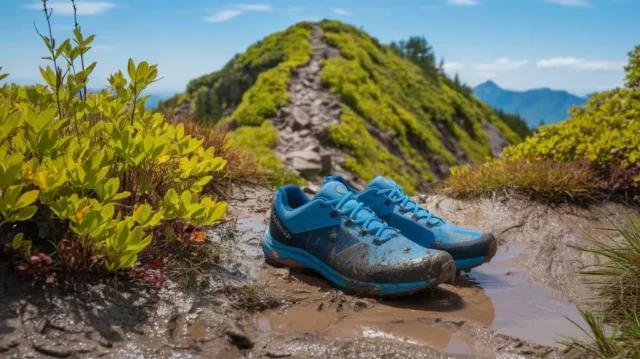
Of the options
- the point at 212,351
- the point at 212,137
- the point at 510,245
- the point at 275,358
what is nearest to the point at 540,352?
the point at 275,358

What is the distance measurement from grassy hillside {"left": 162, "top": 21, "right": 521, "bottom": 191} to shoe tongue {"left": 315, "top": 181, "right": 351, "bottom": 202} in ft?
19.7

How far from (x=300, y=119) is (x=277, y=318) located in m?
11.0

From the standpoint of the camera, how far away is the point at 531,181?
5.57 meters

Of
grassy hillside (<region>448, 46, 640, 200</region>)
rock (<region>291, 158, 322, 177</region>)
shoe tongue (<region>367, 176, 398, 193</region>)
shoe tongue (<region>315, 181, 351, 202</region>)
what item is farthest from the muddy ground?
rock (<region>291, 158, 322, 177</region>)

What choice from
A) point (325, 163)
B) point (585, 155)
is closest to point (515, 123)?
point (325, 163)

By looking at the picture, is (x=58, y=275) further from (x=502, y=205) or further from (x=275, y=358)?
(x=502, y=205)

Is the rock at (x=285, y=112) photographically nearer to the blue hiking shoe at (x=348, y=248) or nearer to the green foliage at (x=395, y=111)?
the green foliage at (x=395, y=111)

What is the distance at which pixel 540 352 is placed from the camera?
2398mm

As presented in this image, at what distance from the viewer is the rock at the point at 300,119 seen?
1323 centimetres

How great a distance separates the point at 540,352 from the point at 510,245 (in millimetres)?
2124

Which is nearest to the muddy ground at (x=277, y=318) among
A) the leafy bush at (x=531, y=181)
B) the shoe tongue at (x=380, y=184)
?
the shoe tongue at (x=380, y=184)

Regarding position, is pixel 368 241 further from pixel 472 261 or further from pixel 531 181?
pixel 531 181

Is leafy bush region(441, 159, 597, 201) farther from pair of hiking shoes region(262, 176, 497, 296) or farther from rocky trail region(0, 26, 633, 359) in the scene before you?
pair of hiking shoes region(262, 176, 497, 296)

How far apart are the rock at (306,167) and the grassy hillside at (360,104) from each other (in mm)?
488
